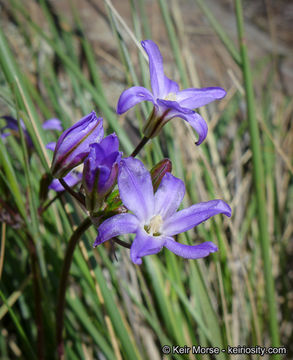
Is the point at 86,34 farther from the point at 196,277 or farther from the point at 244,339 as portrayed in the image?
the point at 244,339

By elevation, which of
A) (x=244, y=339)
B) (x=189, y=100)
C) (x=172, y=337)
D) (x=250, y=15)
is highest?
(x=250, y=15)

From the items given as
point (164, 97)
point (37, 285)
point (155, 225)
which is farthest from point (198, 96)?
point (37, 285)

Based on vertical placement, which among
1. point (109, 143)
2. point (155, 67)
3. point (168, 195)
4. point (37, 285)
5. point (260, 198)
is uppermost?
point (155, 67)

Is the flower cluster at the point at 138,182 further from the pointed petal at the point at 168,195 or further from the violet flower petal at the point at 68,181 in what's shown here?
the violet flower petal at the point at 68,181

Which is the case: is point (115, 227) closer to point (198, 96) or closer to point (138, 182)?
point (138, 182)

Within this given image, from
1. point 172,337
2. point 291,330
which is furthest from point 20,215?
point 291,330

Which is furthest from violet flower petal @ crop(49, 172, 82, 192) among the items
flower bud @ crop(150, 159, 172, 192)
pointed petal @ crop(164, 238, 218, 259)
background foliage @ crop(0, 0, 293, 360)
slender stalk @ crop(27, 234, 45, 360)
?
pointed petal @ crop(164, 238, 218, 259)

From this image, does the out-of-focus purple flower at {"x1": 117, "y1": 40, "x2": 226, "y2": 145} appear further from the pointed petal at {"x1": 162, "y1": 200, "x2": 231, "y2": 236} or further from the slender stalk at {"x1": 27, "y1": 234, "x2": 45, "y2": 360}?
the slender stalk at {"x1": 27, "y1": 234, "x2": 45, "y2": 360}
